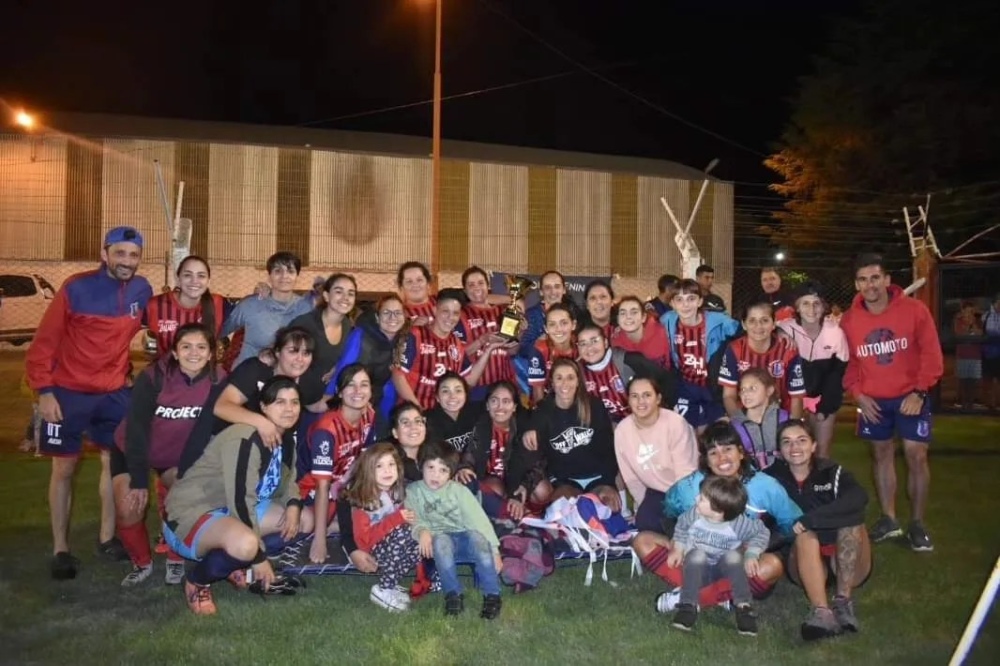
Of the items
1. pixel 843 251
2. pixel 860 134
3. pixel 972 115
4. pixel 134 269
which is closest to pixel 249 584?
pixel 134 269

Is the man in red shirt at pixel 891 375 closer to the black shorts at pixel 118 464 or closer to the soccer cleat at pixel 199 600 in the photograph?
the soccer cleat at pixel 199 600

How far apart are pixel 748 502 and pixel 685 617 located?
0.69 metres

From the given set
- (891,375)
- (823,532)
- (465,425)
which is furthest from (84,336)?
(891,375)

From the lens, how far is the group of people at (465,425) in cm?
483

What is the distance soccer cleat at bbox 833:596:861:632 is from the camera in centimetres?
460

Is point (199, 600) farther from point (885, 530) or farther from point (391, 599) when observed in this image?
point (885, 530)

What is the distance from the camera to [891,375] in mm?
6465

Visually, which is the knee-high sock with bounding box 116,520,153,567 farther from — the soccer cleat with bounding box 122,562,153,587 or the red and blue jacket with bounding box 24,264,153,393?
the red and blue jacket with bounding box 24,264,153,393

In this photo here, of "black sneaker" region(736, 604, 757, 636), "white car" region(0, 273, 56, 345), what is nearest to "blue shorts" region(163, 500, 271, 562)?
"black sneaker" region(736, 604, 757, 636)

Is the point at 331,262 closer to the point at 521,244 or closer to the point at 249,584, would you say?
the point at 521,244

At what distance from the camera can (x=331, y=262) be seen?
85.0 feet

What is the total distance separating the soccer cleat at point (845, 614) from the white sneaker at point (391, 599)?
2.21 m

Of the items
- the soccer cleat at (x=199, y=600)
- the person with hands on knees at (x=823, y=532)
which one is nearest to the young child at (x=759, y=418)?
the person with hands on knees at (x=823, y=532)

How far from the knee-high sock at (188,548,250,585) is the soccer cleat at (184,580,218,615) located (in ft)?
0.15
